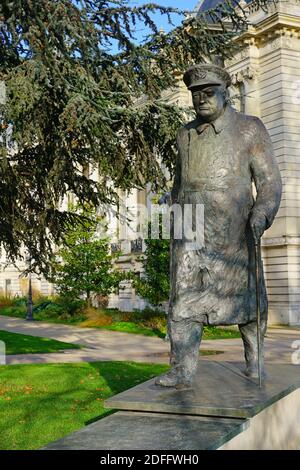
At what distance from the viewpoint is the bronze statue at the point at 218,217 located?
4508mm

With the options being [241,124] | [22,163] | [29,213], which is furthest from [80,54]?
[241,124]

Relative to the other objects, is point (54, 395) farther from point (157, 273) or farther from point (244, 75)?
point (244, 75)

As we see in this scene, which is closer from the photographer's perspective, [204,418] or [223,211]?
[204,418]

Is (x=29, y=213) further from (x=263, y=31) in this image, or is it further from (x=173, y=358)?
(x=263, y=31)

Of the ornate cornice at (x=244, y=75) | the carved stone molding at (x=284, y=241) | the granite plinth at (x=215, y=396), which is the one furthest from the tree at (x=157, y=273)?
the granite plinth at (x=215, y=396)

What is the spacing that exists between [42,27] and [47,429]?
5.46m

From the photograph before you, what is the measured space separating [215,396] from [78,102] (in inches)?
205

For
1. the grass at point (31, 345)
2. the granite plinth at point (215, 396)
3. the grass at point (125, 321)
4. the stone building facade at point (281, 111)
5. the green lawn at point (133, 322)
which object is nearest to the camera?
the granite plinth at point (215, 396)

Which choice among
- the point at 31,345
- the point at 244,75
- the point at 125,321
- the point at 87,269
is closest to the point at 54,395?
the point at 31,345

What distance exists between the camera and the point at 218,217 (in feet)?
15.2

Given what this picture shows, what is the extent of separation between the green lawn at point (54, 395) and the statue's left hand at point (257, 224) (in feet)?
11.0

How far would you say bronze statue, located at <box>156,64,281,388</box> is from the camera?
14.8ft

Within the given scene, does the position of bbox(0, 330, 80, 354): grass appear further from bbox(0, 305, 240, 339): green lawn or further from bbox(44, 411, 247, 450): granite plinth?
bbox(44, 411, 247, 450): granite plinth

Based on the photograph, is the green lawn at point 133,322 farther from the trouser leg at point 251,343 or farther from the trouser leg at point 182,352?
the trouser leg at point 182,352
